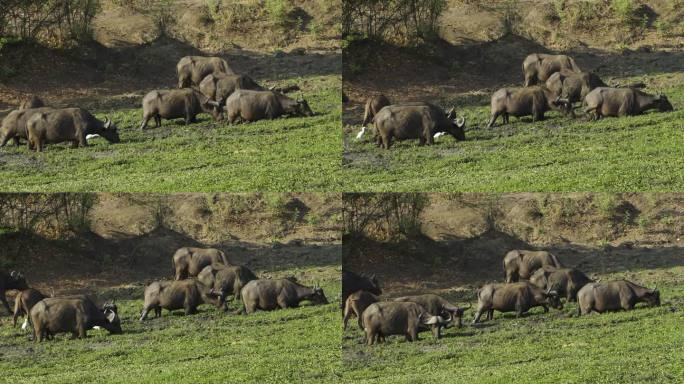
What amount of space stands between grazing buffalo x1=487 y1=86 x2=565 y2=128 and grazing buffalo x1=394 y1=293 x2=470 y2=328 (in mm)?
2727

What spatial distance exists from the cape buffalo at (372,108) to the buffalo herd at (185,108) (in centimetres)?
98

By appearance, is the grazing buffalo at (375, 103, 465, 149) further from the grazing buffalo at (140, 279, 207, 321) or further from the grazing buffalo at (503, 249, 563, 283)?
the grazing buffalo at (140, 279, 207, 321)

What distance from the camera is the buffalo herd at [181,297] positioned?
2248cm

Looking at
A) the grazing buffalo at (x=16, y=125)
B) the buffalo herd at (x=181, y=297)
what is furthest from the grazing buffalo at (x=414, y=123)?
the grazing buffalo at (x=16, y=125)

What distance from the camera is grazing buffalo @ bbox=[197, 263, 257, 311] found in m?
23.4

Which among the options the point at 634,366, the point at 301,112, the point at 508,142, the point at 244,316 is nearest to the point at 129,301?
the point at 244,316

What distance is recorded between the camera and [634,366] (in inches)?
778

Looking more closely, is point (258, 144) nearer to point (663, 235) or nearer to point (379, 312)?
point (379, 312)

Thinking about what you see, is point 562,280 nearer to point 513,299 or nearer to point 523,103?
point 513,299

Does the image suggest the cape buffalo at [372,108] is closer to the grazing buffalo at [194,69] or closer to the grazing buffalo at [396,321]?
the grazing buffalo at [194,69]

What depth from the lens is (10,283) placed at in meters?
23.4

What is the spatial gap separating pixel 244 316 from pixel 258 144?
2.23 meters

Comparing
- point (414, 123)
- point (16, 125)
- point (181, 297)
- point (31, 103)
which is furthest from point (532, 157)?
point (16, 125)

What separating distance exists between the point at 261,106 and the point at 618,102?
4824mm
